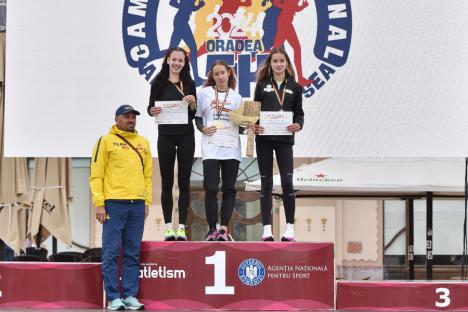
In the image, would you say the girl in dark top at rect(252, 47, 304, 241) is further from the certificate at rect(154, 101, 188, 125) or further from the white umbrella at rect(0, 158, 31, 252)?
the white umbrella at rect(0, 158, 31, 252)

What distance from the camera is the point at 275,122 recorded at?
6762 mm

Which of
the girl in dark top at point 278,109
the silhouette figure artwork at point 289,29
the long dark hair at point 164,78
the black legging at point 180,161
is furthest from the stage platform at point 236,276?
the silhouette figure artwork at point 289,29

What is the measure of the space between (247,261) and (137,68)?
4141 millimetres

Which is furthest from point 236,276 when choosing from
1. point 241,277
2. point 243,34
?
point 243,34

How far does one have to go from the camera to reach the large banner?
968 cm

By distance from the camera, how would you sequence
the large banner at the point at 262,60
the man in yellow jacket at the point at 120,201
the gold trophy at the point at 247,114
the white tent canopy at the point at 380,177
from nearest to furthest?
the man in yellow jacket at the point at 120,201
the gold trophy at the point at 247,114
the large banner at the point at 262,60
the white tent canopy at the point at 380,177

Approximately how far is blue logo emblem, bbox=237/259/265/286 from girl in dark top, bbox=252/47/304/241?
0.41 meters

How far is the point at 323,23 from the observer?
32.1 ft

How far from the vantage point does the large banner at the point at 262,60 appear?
9.68m

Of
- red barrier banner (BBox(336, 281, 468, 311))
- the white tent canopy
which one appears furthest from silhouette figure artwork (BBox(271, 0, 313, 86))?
red barrier banner (BBox(336, 281, 468, 311))

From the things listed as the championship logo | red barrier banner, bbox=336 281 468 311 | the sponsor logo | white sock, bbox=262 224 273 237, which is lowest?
red barrier banner, bbox=336 281 468 311

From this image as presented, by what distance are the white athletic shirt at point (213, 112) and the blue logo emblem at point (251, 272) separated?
2.85 ft

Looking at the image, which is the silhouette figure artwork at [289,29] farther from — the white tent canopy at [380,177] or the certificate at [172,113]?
the certificate at [172,113]

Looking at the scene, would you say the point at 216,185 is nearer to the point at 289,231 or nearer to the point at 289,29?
the point at 289,231
